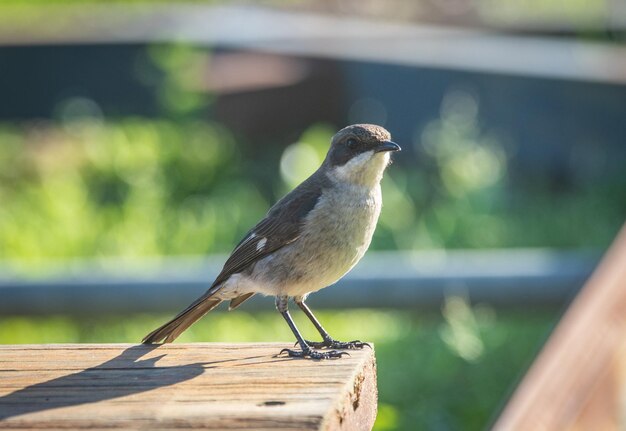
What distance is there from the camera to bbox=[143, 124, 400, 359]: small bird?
4.26m

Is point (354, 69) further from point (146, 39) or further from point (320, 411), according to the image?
point (320, 411)

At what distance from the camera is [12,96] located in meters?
11.9

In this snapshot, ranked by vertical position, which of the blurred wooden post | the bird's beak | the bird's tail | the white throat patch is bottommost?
the blurred wooden post

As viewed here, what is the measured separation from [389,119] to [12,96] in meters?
4.13

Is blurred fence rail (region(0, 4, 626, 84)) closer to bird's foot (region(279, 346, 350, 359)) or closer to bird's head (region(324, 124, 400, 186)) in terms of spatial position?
bird's head (region(324, 124, 400, 186))

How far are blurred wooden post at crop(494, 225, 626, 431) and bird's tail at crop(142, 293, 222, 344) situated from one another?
1.18 metres

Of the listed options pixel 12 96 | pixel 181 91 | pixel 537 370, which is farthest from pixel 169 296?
pixel 12 96

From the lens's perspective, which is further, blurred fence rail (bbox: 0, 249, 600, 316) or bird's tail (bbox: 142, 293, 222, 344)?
blurred fence rail (bbox: 0, 249, 600, 316)

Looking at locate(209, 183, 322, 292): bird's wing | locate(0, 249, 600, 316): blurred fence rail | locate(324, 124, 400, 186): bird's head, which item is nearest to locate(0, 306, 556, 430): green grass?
locate(0, 249, 600, 316): blurred fence rail

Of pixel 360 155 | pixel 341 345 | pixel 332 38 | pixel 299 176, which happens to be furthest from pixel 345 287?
pixel 332 38

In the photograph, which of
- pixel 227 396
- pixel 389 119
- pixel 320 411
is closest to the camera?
pixel 320 411

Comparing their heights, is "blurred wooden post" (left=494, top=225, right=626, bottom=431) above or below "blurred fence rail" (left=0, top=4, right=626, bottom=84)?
below

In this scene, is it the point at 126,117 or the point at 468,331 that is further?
the point at 126,117

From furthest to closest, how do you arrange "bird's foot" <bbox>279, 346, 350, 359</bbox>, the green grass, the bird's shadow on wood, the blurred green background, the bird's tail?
the blurred green background, the green grass, the bird's tail, "bird's foot" <bbox>279, 346, 350, 359</bbox>, the bird's shadow on wood
